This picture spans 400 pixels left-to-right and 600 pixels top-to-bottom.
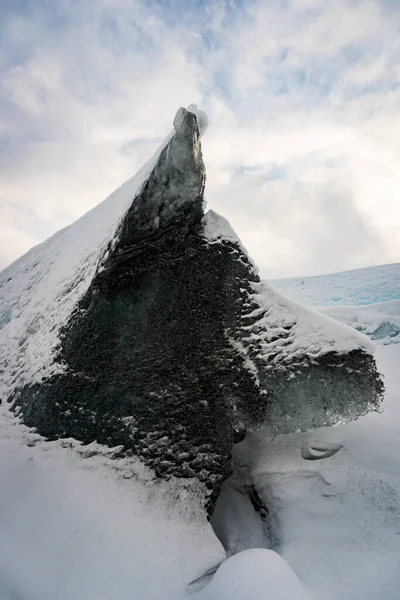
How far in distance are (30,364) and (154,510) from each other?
2033mm

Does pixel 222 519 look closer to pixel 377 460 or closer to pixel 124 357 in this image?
pixel 377 460

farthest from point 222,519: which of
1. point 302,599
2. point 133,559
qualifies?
point 302,599

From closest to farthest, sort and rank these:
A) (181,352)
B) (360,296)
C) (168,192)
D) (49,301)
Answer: (168,192), (181,352), (49,301), (360,296)

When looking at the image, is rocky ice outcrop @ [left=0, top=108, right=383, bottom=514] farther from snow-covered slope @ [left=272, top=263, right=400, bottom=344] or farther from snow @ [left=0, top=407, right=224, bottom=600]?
snow-covered slope @ [left=272, top=263, right=400, bottom=344]

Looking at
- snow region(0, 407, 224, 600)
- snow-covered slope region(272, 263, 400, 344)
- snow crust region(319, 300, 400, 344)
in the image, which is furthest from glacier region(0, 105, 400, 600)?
snow-covered slope region(272, 263, 400, 344)

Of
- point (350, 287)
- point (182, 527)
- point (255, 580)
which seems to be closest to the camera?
point (255, 580)

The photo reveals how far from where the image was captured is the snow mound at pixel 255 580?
87.6 inches

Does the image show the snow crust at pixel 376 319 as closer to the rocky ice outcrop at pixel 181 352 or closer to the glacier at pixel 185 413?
the glacier at pixel 185 413

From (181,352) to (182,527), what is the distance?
1.61 meters

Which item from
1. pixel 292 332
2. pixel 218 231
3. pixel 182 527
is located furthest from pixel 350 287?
pixel 182 527

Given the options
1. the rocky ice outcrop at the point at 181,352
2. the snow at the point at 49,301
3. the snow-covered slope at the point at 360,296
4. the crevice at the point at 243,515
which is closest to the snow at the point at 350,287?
the snow-covered slope at the point at 360,296

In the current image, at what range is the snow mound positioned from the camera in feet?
7.30

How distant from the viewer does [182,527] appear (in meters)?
3.12

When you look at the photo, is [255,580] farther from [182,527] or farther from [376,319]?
[376,319]
